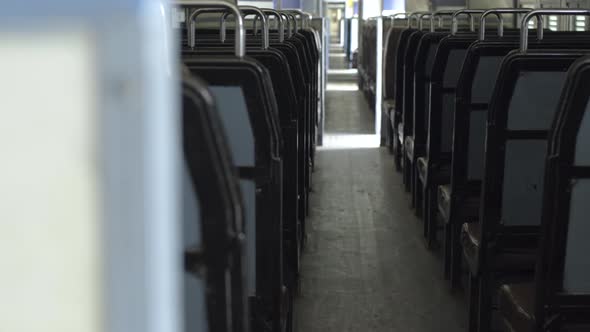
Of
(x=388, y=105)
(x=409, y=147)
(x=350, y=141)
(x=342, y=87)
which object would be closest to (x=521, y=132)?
(x=409, y=147)

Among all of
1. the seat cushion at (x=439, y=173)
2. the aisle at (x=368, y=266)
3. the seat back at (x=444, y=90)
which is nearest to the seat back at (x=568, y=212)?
the aisle at (x=368, y=266)

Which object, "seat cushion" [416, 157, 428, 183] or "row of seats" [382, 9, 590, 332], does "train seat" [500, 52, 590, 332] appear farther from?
"seat cushion" [416, 157, 428, 183]

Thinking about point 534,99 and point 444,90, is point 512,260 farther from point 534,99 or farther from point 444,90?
point 444,90

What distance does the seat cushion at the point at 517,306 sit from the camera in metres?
2.07

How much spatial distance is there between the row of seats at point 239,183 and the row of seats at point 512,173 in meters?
0.63

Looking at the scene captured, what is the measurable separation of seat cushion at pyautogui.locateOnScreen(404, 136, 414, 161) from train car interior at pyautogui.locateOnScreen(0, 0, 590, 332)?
0.25ft

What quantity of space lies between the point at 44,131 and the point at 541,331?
171cm

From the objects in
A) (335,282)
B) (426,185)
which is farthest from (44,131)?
(426,185)

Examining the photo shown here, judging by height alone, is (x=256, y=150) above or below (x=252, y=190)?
above

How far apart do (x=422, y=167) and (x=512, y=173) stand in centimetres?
167

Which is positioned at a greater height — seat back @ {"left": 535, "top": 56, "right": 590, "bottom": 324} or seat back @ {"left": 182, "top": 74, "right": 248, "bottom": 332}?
seat back @ {"left": 182, "top": 74, "right": 248, "bottom": 332}

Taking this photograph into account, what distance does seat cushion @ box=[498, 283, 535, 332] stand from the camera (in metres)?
2.07

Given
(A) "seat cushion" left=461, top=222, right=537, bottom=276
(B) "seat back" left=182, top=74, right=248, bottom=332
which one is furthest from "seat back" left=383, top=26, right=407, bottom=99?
(B) "seat back" left=182, top=74, right=248, bottom=332

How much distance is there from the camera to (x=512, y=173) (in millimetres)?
2506
